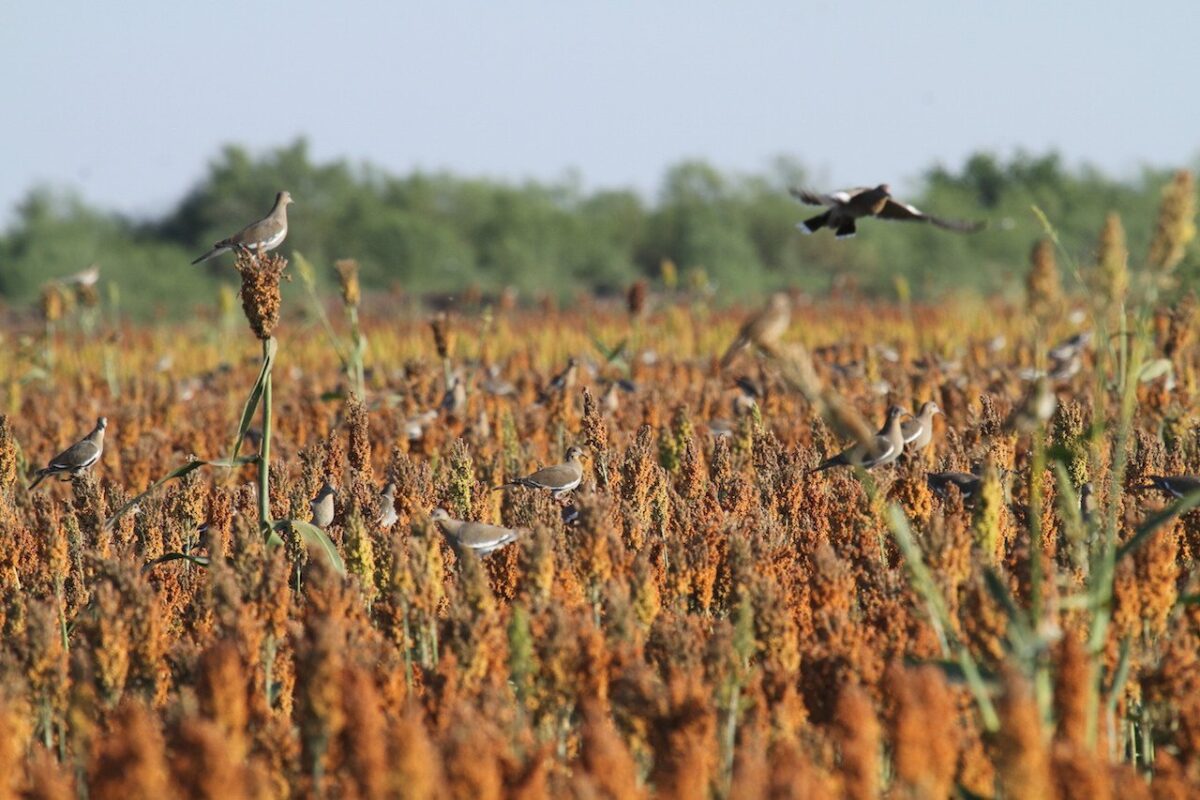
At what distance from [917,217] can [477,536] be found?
1852mm

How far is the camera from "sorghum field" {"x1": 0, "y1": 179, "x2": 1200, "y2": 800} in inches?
110

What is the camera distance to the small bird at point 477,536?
517 cm

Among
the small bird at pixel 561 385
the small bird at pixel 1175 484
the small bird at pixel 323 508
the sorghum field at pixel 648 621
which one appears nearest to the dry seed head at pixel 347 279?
the small bird at pixel 561 385

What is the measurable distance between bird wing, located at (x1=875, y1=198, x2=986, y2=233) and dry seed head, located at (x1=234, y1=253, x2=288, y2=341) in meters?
2.09

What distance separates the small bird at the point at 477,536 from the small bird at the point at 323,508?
2.48ft

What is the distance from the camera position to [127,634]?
3699 millimetres

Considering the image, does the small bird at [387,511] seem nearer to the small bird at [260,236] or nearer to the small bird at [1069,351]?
the small bird at [260,236]

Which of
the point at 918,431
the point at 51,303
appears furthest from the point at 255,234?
the point at 51,303

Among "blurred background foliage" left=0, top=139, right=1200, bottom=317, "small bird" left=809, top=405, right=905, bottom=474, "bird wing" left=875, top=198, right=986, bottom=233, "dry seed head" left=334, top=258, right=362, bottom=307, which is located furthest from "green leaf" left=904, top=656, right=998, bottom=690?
"blurred background foliage" left=0, top=139, right=1200, bottom=317

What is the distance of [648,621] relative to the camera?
4.12 m

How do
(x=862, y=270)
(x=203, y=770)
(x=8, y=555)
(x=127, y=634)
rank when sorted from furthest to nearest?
(x=862, y=270) → (x=8, y=555) → (x=127, y=634) → (x=203, y=770)

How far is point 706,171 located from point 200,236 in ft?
56.0

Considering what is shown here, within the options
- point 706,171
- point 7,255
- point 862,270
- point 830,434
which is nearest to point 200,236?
point 7,255

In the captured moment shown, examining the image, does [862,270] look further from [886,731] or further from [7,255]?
[886,731]
